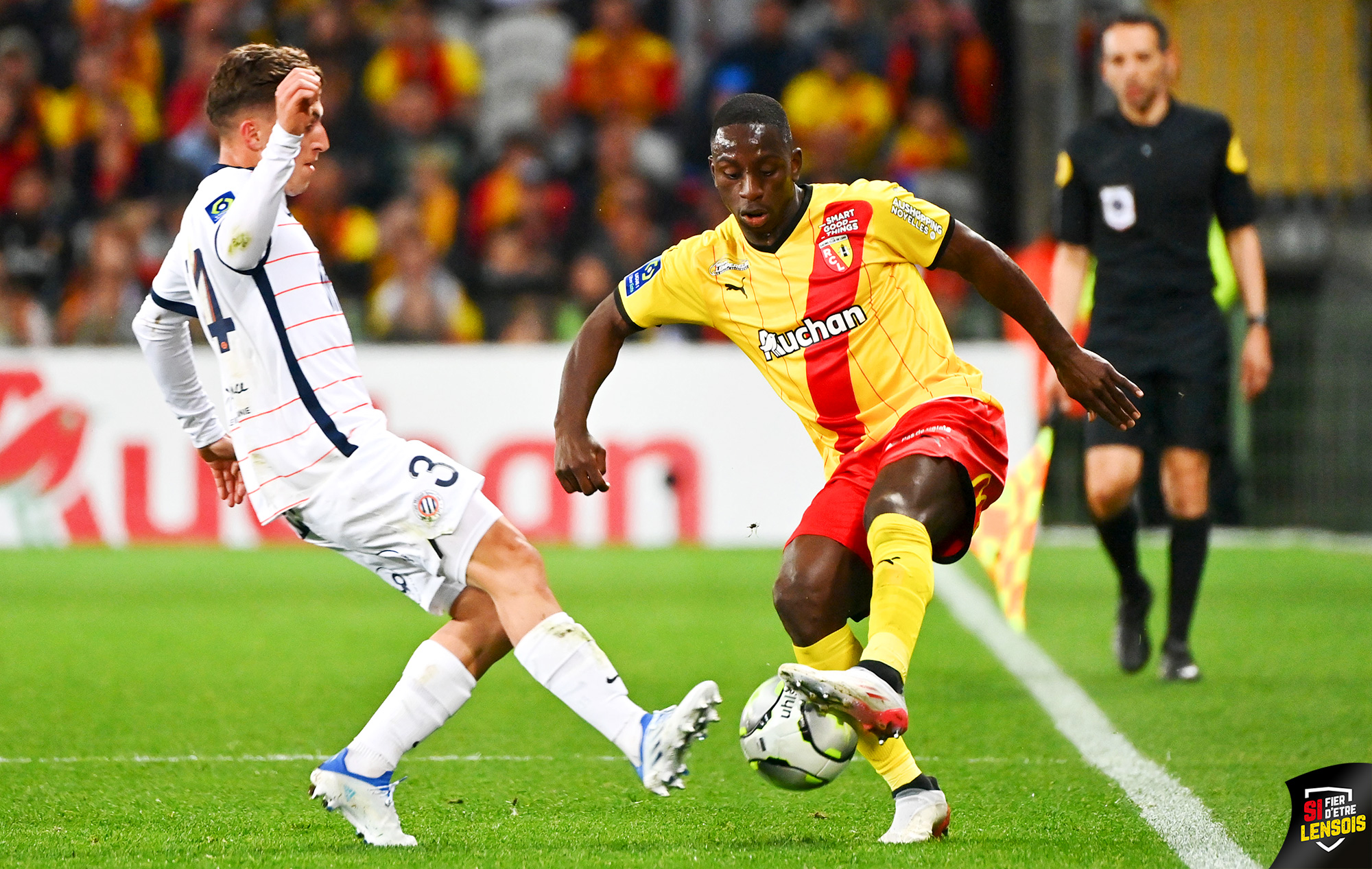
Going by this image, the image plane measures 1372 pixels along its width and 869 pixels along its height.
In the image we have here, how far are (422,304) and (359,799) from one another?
9.04 m

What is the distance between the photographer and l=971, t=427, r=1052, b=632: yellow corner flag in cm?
741

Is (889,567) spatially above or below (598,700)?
above

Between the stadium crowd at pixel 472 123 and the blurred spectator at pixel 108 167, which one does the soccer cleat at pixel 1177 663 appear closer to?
the stadium crowd at pixel 472 123

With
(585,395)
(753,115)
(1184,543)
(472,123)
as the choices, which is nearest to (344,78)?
(472,123)

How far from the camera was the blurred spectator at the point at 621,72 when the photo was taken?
14.9m

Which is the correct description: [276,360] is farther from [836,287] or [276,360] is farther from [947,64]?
[947,64]

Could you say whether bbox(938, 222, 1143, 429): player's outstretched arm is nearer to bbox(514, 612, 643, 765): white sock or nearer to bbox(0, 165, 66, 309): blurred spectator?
bbox(514, 612, 643, 765): white sock

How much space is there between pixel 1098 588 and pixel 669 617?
2599 millimetres

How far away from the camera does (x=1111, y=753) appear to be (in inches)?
191

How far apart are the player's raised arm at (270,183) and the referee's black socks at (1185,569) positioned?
3884 mm

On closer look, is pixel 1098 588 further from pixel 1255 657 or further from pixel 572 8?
pixel 572 8

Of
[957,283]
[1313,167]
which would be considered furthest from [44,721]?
[1313,167]

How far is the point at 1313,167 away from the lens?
13.5 m

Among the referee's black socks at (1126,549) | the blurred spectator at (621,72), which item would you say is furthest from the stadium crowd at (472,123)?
the referee's black socks at (1126,549)
